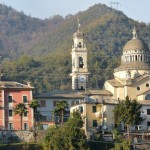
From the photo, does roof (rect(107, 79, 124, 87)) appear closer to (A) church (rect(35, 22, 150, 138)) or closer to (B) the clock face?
(A) church (rect(35, 22, 150, 138))

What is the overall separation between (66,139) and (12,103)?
14.3m

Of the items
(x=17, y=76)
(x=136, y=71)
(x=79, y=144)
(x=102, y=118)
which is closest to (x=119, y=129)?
(x=102, y=118)

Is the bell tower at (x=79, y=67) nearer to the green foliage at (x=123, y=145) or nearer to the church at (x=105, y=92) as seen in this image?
the church at (x=105, y=92)

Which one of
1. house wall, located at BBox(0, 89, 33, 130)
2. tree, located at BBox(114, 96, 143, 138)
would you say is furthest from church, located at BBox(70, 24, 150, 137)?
house wall, located at BBox(0, 89, 33, 130)

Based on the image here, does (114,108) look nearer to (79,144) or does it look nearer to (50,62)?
(79,144)

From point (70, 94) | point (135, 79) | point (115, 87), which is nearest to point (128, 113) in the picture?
point (135, 79)

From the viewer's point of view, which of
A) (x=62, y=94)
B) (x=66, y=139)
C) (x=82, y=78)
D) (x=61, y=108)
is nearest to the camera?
(x=66, y=139)

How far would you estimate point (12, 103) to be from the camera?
91562 mm

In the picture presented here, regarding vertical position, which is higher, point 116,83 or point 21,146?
point 116,83

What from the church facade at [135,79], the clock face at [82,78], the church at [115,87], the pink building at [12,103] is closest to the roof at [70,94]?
the church at [115,87]

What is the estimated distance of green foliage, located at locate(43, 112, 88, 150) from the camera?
78.4m

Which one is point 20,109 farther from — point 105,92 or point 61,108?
point 105,92

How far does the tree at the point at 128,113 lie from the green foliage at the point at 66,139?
5.75 meters

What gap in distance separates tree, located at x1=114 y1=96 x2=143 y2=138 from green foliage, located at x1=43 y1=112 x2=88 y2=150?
5.75 metres
